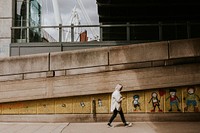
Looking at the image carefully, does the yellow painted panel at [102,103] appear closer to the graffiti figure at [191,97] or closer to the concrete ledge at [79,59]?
the concrete ledge at [79,59]

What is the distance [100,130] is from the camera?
39.0 ft

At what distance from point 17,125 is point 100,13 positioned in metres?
21.2

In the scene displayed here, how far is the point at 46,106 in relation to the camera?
14516 millimetres

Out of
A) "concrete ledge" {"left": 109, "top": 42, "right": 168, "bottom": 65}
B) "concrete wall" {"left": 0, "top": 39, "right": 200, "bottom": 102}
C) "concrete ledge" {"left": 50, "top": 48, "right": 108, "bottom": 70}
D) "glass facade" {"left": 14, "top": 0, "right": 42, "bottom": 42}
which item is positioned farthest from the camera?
"glass facade" {"left": 14, "top": 0, "right": 42, "bottom": 42}

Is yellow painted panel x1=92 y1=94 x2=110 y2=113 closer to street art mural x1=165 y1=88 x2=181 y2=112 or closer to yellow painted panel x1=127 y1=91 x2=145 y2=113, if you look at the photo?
yellow painted panel x1=127 y1=91 x2=145 y2=113

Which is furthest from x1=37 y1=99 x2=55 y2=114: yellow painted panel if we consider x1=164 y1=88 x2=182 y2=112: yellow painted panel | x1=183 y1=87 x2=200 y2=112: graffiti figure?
x1=183 y1=87 x2=200 y2=112: graffiti figure

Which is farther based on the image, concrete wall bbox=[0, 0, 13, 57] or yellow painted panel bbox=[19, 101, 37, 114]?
concrete wall bbox=[0, 0, 13, 57]

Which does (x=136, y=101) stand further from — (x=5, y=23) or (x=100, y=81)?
(x=5, y=23)

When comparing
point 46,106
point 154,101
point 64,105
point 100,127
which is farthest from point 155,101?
point 46,106

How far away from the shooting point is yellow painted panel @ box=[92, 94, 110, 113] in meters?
14.3

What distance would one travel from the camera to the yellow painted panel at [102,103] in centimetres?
1427

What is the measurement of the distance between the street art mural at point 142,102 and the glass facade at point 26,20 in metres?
4.67

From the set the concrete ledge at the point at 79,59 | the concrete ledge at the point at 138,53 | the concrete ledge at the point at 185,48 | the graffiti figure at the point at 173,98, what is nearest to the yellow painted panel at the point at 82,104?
the concrete ledge at the point at 79,59

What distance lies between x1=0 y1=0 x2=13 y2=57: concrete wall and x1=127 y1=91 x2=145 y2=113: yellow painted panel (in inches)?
272
